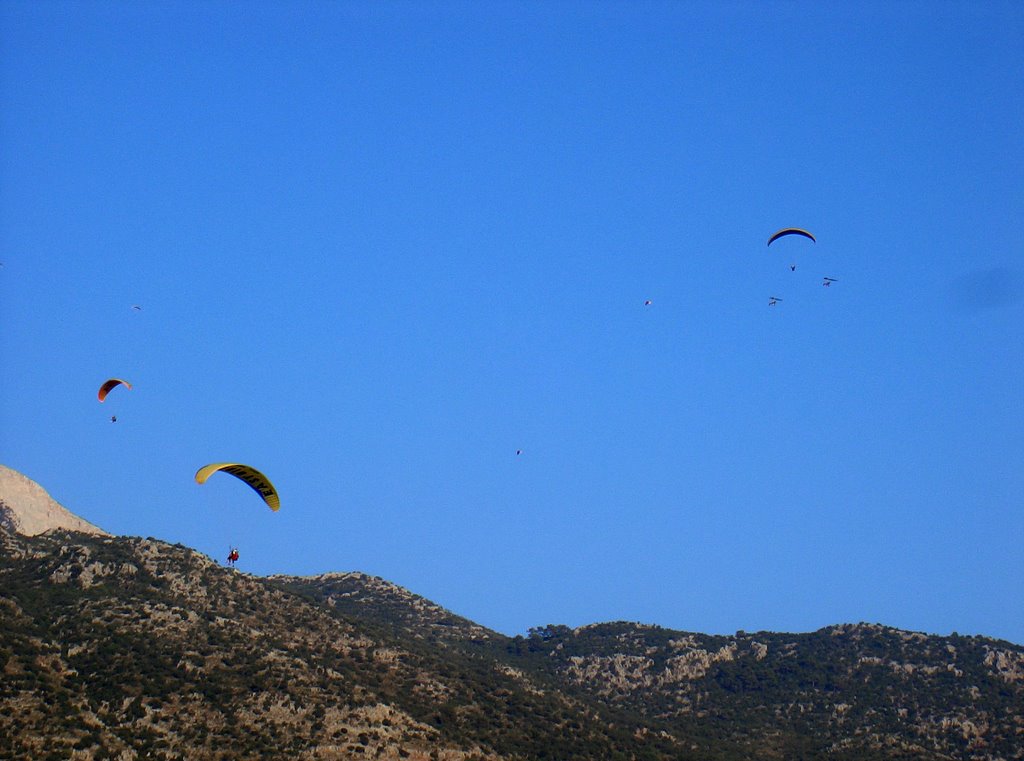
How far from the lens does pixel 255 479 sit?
78750 millimetres

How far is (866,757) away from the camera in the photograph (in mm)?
110625

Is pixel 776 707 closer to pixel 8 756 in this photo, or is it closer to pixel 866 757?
pixel 866 757

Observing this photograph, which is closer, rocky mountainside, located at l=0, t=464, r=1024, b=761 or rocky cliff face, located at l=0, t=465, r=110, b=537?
rocky mountainside, located at l=0, t=464, r=1024, b=761

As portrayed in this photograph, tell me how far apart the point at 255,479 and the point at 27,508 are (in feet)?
275

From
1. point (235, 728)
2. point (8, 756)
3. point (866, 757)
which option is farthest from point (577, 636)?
point (8, 756)

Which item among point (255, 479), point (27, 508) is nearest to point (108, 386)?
point (255, 479)

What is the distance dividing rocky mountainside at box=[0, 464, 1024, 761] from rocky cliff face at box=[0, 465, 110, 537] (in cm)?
116

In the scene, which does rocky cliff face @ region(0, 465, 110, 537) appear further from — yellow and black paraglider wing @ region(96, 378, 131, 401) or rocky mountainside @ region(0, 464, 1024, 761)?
yellow and black paraglider wing @ region(96, 378, 131, 401)

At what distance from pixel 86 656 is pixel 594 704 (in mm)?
45147

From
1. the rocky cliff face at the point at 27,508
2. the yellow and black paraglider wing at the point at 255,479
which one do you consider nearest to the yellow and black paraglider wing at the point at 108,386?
the yellow and black paraglider wing at the point at 255,479

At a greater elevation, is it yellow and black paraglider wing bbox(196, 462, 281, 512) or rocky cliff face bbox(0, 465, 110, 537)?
rocky cliff face bbox(0, 465, 110, 537)

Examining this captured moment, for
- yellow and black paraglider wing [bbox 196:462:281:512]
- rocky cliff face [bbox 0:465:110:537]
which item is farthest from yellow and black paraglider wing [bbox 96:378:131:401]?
rocky cliff face [bbox 0:465:110:537]

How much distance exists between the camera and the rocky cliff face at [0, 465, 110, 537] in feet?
480

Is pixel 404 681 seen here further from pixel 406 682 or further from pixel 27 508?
pixel 27 508
